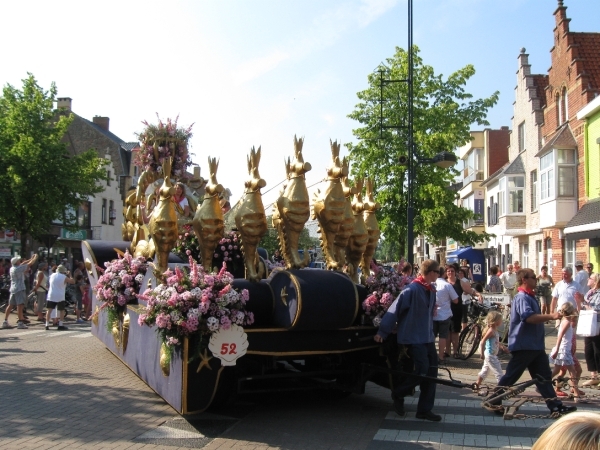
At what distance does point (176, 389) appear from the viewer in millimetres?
7047

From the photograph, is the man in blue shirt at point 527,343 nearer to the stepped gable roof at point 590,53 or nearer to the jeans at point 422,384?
the jeans at point 422,384

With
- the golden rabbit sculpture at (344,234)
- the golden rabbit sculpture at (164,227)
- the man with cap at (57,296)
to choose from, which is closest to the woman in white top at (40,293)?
the man with cap at (57,296)

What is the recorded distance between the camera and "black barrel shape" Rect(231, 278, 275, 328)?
7488 millimetres

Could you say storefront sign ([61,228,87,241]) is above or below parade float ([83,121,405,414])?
above

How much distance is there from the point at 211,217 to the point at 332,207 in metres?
1.58

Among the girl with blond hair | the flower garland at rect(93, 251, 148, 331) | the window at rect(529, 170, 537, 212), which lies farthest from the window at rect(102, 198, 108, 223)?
the girl with blond hair

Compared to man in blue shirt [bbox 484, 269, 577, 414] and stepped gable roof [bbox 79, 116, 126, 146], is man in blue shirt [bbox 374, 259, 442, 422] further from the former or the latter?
stepped gable roof [bbox 79, 116, 126, 146]

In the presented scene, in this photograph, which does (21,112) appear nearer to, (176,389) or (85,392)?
(85,392)

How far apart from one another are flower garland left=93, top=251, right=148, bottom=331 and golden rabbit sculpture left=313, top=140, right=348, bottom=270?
8.58ft

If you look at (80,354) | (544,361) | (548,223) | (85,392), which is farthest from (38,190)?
(544,361)

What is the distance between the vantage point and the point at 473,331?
12992 mm

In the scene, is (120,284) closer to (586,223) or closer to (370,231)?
(370,231)

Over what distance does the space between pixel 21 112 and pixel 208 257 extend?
68.8 ft

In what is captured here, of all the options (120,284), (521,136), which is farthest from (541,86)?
(120,284)
